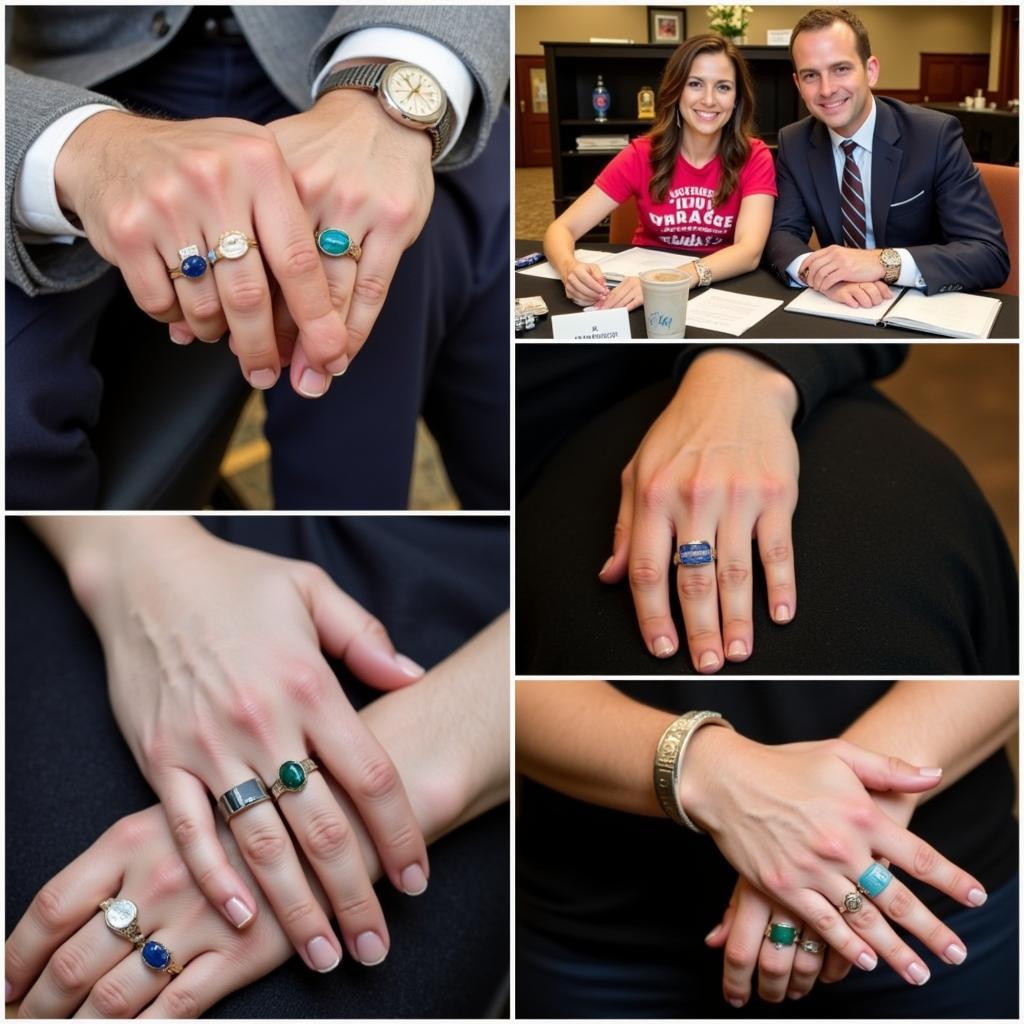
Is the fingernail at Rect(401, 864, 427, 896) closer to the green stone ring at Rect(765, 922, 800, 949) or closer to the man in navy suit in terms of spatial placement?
the green stone ring at Rect(765, 922, 800, 949)

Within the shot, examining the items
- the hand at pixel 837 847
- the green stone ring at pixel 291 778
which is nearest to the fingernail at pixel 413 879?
the green stone ring at pixel 291 778

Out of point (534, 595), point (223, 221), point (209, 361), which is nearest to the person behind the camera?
point (223, 221)

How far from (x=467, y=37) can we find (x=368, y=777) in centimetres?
48

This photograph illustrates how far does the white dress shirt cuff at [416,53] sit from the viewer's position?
0.56m

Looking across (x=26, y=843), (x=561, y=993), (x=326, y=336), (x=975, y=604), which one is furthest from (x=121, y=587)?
(x=975, y=604)

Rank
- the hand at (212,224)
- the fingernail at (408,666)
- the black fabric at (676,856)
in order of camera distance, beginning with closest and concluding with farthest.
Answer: the hand at (212,224) → the black fabric at (676,856) → the fingernail at (408,666)

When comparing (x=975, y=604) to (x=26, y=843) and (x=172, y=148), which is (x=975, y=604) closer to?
(x=172, y=148)

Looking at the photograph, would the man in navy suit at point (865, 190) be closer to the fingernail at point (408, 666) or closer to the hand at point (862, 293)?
the hand at point (862, 293)

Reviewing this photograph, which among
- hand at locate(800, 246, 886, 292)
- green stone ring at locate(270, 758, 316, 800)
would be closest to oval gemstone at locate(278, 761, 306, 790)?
green stone ring at locate(270, 758, 316, 800)

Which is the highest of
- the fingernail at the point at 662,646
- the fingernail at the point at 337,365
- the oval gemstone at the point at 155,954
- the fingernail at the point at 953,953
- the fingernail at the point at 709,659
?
the fingernail at the point at 337,365

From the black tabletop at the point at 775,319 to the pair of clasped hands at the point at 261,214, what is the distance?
0.31 ft

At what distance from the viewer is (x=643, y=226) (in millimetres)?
530

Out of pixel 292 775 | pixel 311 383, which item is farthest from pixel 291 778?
pixel 311 383

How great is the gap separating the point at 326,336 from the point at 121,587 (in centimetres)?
32
